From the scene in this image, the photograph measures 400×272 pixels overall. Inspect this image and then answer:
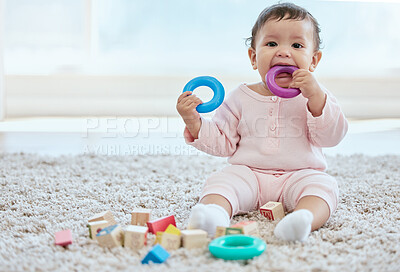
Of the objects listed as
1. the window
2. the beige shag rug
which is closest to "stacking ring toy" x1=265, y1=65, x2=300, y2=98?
the beige shag rug

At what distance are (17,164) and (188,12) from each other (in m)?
1.77

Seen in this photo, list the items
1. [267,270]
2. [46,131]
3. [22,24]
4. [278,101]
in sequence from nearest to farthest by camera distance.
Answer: [267,270]
[278,101]
[46,131]
[22,24]

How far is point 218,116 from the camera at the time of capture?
111 centimetres

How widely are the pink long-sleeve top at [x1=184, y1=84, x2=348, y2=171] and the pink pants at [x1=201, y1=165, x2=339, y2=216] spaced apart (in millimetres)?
34

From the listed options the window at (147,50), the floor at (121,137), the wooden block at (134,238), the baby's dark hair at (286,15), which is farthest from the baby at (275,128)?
the window at (147,50)

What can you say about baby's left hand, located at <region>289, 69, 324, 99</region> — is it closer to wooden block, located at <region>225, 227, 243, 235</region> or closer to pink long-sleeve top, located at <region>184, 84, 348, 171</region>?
pink long-sleeve top, located at <region>184, 84, 348, 171</region>

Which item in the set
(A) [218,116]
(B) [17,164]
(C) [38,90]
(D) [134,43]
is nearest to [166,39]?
(D) [134,43]

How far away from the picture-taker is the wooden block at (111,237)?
73cm

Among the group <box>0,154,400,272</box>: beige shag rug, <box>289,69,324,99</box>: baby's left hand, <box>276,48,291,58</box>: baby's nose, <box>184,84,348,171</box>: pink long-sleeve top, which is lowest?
<box>0,154,400,272</box>: beige shag rug

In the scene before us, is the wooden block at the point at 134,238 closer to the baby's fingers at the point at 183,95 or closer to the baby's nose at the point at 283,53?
the baby's fingers at the point at 183,95

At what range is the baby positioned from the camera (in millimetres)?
960

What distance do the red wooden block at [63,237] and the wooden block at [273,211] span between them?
38cm

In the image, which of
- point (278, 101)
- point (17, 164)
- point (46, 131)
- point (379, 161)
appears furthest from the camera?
point (46, 131)

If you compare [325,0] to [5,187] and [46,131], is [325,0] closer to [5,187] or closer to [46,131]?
[46,131]
